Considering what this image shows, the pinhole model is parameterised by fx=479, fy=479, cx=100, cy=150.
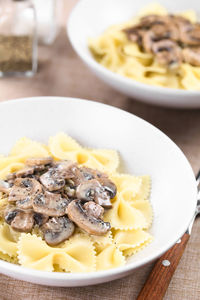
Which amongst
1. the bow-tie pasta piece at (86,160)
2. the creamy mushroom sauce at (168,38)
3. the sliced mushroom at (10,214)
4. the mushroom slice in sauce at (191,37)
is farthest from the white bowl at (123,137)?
the mushroom slice in sauce at (191,37)

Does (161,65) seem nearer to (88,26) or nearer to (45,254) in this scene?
(88,26)

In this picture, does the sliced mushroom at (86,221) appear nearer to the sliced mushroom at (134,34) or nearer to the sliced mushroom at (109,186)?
the sliced mushroom at (109,186)

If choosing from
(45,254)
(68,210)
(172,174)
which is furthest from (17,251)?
(172,174)

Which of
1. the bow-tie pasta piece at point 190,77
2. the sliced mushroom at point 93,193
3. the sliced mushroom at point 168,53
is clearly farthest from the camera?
the sliced mushroom at point 168,53

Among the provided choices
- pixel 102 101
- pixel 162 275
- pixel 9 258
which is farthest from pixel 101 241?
pixel 102 101

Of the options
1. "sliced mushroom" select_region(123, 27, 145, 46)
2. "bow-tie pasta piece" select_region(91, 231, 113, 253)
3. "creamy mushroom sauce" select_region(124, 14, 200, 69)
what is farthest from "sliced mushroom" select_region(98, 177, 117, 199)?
"sliced mushroom" select_region(123, 27, 145, 46)

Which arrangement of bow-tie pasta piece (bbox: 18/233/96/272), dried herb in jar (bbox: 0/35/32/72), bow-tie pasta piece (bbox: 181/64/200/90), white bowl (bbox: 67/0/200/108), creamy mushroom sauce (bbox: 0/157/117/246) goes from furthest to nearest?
dried herb in jar (bbox: 0/35/32/72) < bow-tie pasta piece (bbox: 181/64/200/90) < white bowl (bbox: 67/0/200/108) < creamy mushroom sauce (bbox: 0/157/117/246) < bow-tie pasta piece (bbox: 18/233/96/272)

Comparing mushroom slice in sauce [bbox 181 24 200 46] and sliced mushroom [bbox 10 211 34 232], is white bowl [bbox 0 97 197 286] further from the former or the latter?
mushroom slice in sauce [bbox 181 24 200 46]
